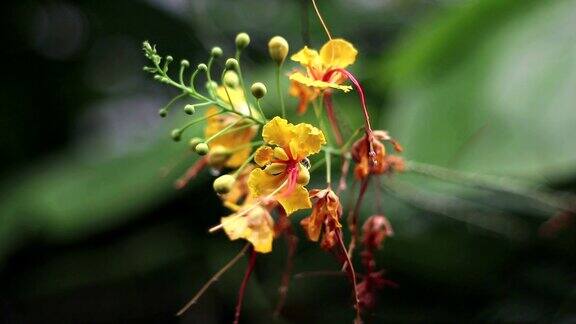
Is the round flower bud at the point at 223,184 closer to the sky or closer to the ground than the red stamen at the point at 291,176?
closer to the sky

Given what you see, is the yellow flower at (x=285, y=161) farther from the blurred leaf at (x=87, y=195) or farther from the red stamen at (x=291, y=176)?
the blurred leaf at (x=87, y=195)

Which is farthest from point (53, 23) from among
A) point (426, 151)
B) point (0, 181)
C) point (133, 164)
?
point (426, 151)

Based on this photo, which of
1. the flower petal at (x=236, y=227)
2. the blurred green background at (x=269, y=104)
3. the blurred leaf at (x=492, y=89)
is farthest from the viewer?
the blurred green background at (x=269, y=104)

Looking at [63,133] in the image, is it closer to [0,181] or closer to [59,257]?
[0,181]

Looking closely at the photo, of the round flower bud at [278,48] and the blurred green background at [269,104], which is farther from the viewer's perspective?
the blurred green background at [269,104]

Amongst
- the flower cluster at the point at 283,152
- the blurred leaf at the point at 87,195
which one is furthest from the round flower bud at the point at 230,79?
the blurred leaf at the point at 87,195

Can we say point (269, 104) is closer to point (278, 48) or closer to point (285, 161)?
point (278, 48)

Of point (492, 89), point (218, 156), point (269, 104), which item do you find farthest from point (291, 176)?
point (269, 104)
